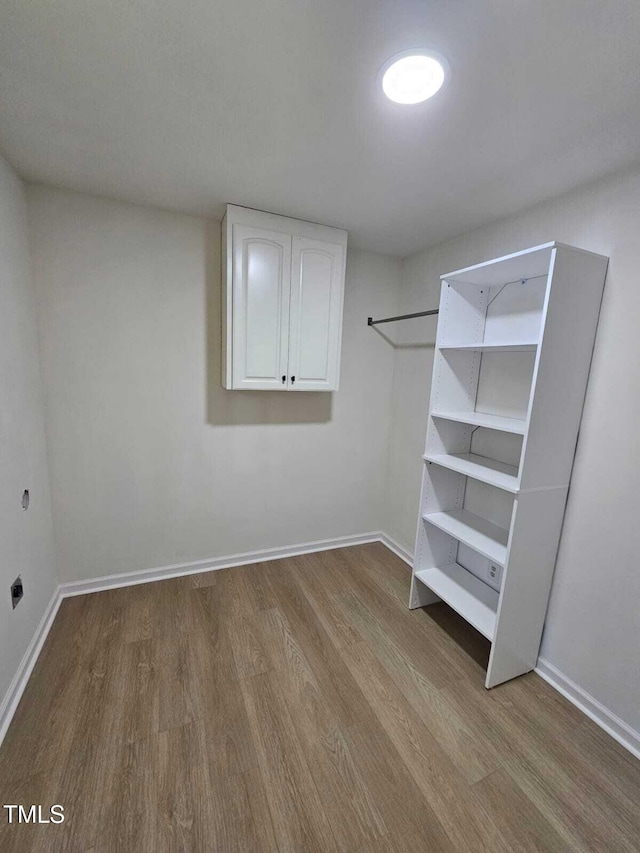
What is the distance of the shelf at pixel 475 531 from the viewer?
1.75 metres

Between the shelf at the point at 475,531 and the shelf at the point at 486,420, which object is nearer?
the shelf at the point at 486,420

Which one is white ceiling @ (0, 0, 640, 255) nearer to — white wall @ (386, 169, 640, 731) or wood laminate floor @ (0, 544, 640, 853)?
white wall @ (386, 169, 640, 731)

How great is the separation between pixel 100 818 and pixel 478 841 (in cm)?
123

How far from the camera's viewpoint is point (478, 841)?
1136 mm

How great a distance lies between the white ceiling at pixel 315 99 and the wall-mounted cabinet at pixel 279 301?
10.3 inches

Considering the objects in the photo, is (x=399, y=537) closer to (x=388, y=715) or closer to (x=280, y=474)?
(x=280, y=474)

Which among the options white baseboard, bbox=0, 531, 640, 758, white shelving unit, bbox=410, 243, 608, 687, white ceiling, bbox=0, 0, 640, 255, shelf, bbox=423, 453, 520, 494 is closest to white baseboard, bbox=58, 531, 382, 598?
white baseboard, bbox=0, 531, 640, 758

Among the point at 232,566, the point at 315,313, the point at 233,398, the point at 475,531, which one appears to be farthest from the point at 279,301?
the point at 232,566

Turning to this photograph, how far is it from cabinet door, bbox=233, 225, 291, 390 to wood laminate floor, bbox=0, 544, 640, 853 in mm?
1490

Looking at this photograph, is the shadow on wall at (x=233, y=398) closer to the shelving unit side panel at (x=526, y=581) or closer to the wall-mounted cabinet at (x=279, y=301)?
the wall-mounted cabinet at (x=279, y=301)

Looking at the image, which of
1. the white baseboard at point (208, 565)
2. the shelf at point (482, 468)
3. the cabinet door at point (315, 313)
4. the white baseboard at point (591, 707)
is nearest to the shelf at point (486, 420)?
the shelf at point (482, 468)

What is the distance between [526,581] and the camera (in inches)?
65.8

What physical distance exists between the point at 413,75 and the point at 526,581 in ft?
6.67

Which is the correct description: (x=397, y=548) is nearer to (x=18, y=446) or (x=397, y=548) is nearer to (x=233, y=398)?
(x=233, y=398)
